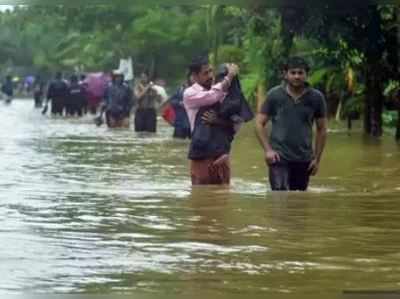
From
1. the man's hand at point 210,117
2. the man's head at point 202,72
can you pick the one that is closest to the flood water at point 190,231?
the man's hand at point 210,117

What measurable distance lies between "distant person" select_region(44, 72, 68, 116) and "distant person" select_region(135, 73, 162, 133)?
1457cm

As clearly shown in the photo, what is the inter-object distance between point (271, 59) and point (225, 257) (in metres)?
21.0

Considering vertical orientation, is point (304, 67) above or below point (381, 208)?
above

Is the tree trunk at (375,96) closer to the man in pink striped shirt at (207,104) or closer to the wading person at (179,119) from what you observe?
the wading person at (179,119)

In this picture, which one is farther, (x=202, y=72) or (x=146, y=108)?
(x=146, y=108)

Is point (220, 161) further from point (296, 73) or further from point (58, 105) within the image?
point (58, 105)

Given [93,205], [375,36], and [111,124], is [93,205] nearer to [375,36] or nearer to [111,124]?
[375,36]

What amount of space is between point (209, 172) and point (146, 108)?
17179mm

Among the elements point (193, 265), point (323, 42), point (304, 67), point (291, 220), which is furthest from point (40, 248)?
point (323, 42)

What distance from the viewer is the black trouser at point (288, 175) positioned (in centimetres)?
1278

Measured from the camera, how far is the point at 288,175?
12.9 m

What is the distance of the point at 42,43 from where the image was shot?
3851 inches

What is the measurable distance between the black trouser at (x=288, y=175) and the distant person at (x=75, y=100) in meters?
32.9

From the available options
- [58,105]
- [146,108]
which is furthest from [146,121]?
[58,105]
